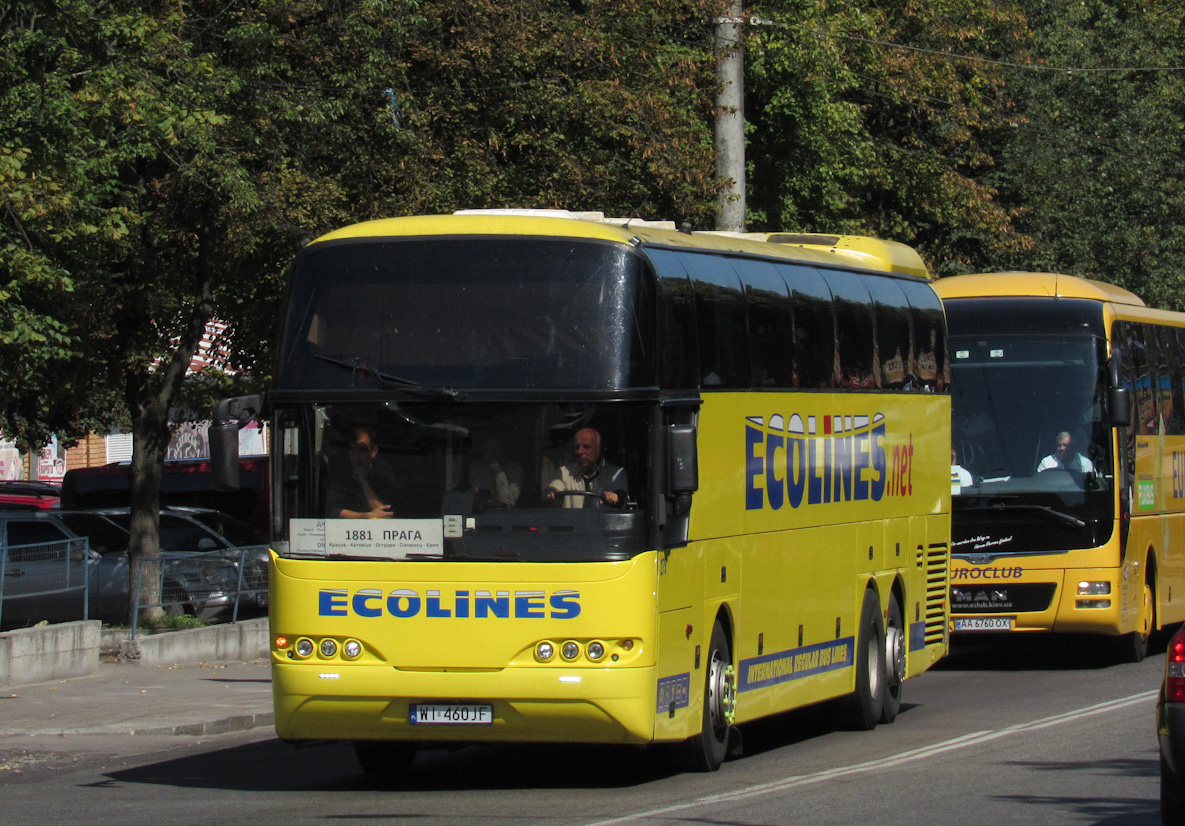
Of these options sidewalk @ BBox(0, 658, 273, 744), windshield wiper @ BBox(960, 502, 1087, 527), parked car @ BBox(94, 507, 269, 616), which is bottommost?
sidewalk @ BBox(0, 658, 273, 744)

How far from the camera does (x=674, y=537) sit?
10.6m

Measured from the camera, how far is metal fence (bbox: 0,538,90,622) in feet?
58.1

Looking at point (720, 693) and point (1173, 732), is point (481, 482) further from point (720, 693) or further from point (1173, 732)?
point (1173, 732)

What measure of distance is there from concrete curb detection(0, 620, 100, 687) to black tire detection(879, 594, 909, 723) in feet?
26.5

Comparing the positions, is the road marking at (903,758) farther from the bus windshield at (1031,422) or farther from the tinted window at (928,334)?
the tinted window at (928,334)

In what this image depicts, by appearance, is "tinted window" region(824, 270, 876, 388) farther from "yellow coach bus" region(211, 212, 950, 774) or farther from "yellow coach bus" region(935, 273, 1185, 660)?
"yellow coach bus" region(935, 273, 1185, 660)

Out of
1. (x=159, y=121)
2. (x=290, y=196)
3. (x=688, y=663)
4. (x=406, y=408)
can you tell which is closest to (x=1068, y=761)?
(x=688, y=663)

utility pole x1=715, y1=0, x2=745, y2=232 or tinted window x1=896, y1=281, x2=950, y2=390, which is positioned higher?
utility pole x1=715, y1=0, x2=745, y2=232

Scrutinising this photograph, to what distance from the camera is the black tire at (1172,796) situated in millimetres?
7996

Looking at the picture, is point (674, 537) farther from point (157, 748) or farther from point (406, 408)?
point (157, 748)

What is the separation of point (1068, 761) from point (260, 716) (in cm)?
696

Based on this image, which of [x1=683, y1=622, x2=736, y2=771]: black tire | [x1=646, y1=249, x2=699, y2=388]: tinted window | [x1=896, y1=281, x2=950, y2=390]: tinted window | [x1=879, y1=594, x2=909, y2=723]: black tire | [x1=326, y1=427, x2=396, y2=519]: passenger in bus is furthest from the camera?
[x1=896, y1=281, x2=950, y2=390]: tinted window

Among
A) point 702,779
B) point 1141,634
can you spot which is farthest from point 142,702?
point 1141,634

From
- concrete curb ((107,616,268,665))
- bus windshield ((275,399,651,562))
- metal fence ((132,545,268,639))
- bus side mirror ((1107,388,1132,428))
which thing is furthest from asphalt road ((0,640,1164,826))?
metal fence ((132,545,268,639))
